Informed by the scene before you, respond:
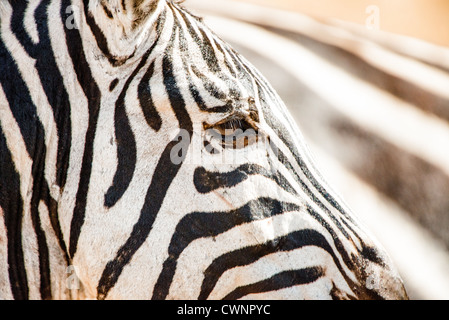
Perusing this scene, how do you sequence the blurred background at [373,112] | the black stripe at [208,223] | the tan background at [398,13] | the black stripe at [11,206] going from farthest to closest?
the tan background at [398,13] → the blurred background at [373,112] → the black stripe at [11,206] → the black stripe at [208,223]

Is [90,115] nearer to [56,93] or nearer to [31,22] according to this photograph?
[56,93]

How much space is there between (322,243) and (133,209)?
666 millimetres

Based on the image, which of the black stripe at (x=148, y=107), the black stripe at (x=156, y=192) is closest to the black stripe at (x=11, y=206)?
the black stripe at (x=156, y=192)

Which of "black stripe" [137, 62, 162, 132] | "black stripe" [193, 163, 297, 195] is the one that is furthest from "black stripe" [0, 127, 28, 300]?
"black stripe" [193, 163, 297, 195]

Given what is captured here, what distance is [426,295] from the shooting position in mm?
2598

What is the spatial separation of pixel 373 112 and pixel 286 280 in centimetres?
214

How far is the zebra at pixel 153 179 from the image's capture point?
1536 millimetres

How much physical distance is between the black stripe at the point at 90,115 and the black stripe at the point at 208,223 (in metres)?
0.35

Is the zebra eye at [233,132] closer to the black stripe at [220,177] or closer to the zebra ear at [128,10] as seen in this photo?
the black stripe at [220,177]

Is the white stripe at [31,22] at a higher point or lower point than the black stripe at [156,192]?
higher

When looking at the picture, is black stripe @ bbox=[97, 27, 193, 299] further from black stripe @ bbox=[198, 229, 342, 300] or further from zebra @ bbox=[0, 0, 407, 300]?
black stripe @ bbox=[198, 229, 342, 300]

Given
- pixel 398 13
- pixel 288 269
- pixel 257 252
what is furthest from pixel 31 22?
pixel 398 13

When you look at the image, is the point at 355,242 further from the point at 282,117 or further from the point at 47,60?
the point at 47,60

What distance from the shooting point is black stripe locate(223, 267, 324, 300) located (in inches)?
60.1
